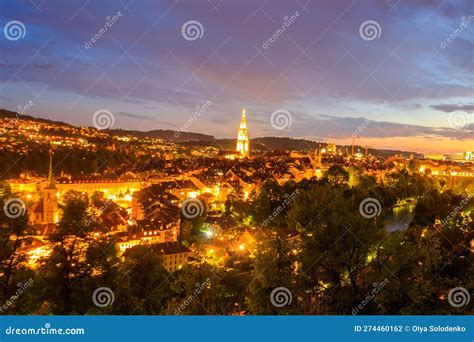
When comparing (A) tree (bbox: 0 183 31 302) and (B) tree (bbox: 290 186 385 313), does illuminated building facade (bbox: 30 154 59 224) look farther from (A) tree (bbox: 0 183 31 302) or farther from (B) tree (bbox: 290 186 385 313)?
(B) tree (bbox: 290 186 385 313)

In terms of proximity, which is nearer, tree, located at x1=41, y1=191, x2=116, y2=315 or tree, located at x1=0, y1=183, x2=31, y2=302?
tree, located at x1=0, y1=183, x2=31, y2=302

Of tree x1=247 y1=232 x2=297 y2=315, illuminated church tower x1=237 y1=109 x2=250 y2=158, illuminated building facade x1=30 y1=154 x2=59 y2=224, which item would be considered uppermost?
→ illuminated church tower x1=237 y1=109 x2=250 y2=158

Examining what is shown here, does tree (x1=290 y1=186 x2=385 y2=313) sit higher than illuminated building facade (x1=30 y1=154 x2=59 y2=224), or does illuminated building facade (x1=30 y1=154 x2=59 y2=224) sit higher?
illuminated building facade (x1=30 y1=154 x2=59 y2=224)

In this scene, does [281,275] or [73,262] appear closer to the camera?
[73,262]

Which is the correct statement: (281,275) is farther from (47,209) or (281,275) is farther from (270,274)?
(47,209)

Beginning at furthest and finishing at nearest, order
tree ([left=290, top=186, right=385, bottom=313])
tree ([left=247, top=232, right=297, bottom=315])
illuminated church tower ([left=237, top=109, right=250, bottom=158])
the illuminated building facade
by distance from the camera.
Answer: illuminated church tower ([left=237, top=109, right=250, bottom=158]), the illuminated building facade, tree ([left=290, top=186, right=385, bottom=313]), tree ([left=247, top=232, right=297, bottom=315])

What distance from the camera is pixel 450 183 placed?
115ft

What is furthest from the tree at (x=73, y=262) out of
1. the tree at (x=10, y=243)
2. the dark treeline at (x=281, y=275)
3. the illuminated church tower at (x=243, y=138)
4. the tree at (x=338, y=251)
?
the illuminated church tower at (x=243, y=138)

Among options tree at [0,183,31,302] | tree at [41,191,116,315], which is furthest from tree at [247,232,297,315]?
tree at [0,183,31,302]

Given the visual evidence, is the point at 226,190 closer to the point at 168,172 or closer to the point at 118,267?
the point at 168,172

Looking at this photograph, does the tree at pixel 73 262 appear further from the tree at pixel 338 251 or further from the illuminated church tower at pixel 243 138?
the illuminated church tower at pixel 243 138

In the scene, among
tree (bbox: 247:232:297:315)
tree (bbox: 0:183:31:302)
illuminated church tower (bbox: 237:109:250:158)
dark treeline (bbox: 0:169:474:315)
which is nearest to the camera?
dark treeline (bbox: 0:169:474:315)

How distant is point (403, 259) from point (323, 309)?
1523 millimetres

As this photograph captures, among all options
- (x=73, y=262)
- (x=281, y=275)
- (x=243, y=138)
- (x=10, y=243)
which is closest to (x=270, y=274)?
(x=281, y=275)
